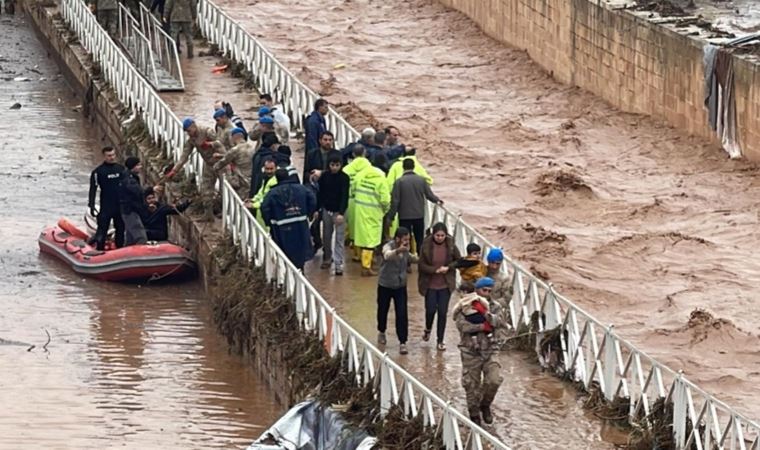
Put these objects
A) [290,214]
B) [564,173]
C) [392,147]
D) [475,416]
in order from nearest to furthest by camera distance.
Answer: [475,416], [290,214], [392,147], [564,173]

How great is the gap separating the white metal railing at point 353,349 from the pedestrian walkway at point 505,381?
497 millimetres

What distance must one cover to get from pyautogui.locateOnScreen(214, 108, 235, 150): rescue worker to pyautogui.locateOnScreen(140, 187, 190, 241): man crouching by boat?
3.80 feet

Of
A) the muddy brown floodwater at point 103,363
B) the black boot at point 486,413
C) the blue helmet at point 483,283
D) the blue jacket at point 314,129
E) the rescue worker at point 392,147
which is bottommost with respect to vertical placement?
the muddy brown floodwater at point 103,363

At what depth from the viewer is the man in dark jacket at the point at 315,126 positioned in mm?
22516

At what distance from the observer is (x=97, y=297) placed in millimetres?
23422

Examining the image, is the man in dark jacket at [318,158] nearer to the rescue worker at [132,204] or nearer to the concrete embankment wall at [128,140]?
the concrete embankment wall at [128,140]

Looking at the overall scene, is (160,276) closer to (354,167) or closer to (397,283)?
(354,167)

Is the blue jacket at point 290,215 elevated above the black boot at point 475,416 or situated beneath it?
elevated above

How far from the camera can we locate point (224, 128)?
23.1m

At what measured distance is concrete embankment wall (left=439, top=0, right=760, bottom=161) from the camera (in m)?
26.3

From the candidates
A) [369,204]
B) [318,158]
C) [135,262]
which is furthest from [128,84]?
[369,204]

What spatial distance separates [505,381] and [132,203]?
703 cm

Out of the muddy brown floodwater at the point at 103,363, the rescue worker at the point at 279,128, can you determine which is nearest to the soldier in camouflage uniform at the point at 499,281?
the muddy brown floodwater at the point at 103,363

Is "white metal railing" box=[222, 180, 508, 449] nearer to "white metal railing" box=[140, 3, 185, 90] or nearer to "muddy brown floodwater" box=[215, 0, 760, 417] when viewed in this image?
"muddy brown floodwater" box=[215, 0, 760, 417]
